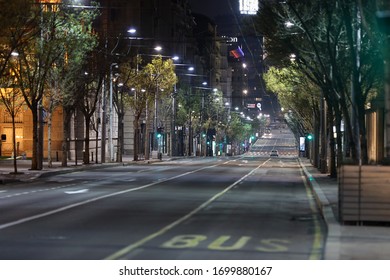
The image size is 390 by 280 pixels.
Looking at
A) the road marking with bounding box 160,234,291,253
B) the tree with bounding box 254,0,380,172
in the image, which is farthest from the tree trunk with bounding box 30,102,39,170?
the road marking with bounding box 160,234,291,253

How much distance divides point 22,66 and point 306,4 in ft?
61.7

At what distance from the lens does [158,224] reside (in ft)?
54.0

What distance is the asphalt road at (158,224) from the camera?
39.7 ft

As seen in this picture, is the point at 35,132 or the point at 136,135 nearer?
the point at 35,132

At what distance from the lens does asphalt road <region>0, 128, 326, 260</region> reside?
12.1m

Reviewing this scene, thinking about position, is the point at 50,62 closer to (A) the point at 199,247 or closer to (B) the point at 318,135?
(B) the point at 318,135

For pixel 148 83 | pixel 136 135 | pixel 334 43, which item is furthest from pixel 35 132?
pixel 136 135

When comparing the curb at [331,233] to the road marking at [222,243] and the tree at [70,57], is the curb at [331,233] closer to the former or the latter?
the road marking at [222,243]

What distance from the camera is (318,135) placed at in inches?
2045

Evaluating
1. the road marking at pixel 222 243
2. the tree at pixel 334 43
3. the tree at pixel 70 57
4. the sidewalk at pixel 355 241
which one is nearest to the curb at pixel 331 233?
the sidewalk at pixel 355 241

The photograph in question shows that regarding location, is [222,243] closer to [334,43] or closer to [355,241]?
[355,241]

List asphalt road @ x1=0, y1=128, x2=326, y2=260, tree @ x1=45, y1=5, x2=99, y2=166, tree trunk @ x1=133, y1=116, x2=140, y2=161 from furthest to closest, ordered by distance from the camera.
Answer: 1. tree trunk @ x1=133, y1=116, x2=140, y2=161
2. tree @ x1=45, y1=5, x2=99, y2=166
3. asphalt road @ x1=0, y1=128, x2=326, y2=260

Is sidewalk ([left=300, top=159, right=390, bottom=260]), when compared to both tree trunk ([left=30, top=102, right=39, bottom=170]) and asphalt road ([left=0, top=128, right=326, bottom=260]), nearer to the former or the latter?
asphalt road ([left=0, top=128, right=326, bottom=260])
